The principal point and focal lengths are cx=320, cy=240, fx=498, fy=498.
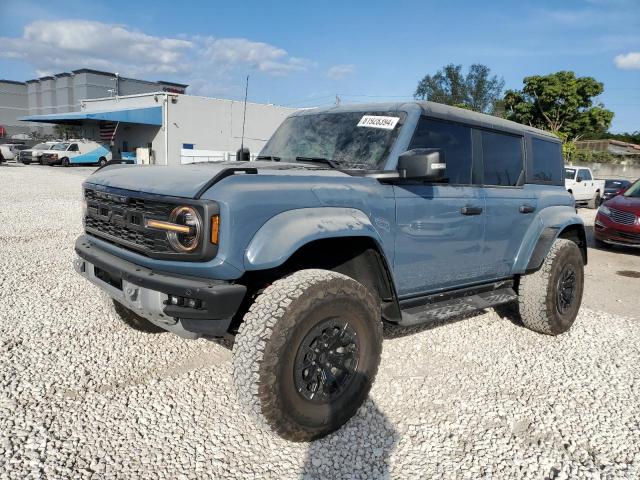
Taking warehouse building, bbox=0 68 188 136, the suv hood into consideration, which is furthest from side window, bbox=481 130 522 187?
warehouse building, bbox=0 68 188 136

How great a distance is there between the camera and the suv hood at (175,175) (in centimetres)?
267

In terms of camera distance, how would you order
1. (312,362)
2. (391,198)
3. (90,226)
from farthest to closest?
(90,226)
(391,198)
(312,362)

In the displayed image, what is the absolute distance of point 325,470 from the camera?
263 centimetres

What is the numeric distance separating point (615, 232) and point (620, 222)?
21 centimetres

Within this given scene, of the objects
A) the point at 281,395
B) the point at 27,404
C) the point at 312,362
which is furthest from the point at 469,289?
the point at 27,404

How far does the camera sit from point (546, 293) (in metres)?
4.55

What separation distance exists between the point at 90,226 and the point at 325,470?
2.31 meters

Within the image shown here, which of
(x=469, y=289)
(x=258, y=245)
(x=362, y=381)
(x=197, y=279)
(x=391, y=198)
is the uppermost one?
(x=391, y=198)

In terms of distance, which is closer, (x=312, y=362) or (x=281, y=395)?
(x=281, y=395)

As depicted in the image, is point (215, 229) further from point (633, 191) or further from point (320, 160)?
point (633, 191)

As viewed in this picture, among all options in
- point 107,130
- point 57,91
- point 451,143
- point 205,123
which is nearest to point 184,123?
point 205,123

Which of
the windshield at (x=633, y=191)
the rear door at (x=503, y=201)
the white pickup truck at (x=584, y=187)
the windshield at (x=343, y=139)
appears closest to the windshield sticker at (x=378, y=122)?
the windshield at (x=343, y=139)

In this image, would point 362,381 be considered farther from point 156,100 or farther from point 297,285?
point 156,100

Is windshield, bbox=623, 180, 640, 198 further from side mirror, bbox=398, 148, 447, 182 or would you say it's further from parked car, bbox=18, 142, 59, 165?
parked car, bbox=18, 142, 59, 165
